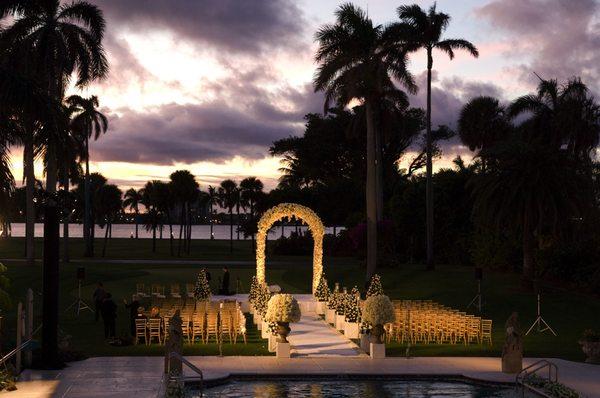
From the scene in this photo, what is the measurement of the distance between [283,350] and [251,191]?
9460 cm

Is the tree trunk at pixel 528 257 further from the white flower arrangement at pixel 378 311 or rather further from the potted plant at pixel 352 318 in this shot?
the white flower arrangement at pixel 378 311

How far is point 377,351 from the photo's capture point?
2659 centimetres

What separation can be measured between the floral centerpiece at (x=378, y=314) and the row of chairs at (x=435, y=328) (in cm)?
321

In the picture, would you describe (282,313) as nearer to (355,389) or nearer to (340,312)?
(355,389)

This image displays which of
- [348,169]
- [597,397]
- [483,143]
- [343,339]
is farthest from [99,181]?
[597,397]

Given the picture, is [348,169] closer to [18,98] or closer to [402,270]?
[402,270]

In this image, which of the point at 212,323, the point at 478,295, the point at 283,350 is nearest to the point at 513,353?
the point at 283,350

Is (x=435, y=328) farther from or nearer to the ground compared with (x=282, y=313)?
nearer to the ground

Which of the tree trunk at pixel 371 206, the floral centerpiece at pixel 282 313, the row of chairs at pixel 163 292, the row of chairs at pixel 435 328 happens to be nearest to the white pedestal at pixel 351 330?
the row of chairs at pixel 435 328

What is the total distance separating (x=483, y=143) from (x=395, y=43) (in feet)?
87.1

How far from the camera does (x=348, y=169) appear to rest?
102 m

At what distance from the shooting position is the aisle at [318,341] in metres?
27.9

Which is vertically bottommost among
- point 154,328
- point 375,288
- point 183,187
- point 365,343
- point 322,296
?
point 365,343

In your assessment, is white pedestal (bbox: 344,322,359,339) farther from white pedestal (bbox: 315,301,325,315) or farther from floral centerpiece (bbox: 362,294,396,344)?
white pedestal (bbox: 315,301,325,315)
